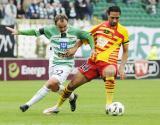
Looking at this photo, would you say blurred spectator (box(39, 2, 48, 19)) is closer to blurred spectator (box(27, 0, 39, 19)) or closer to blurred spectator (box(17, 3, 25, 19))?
blurred spectator (box(27, 0, 39, 19))

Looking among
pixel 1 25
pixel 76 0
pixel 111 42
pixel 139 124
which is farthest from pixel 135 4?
pixel 139 124

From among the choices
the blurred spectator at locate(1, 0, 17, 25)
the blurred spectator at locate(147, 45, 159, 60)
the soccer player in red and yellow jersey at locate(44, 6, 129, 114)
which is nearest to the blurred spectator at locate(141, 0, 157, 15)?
the blurred spectator at locate(147, 45, 159, 60)

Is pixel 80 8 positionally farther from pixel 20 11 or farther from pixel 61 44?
pixel 61 44

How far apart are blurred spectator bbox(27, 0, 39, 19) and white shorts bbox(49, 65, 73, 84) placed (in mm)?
16935

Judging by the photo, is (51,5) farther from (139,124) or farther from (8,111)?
(139,124)

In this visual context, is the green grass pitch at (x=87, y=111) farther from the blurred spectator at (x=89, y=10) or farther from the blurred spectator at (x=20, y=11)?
the blurred spectator at (x=89, y=10)

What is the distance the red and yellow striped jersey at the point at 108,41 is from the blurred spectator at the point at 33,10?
16.9 m

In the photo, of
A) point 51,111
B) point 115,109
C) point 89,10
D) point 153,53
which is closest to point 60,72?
point 51,111

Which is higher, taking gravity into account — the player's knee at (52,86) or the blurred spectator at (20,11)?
the player's knee at (52,86)

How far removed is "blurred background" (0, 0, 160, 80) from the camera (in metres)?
29.4

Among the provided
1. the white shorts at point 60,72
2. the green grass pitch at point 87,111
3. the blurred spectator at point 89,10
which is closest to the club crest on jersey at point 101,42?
the white shorts at point 60,72

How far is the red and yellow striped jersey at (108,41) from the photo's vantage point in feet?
44.6

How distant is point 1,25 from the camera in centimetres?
2875

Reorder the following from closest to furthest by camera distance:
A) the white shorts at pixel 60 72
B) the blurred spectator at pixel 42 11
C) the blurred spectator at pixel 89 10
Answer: the white shorts at pixel 60 72 → the blurred spectator at pixel 42 11 → the blurred spectator at pixel 89 10
